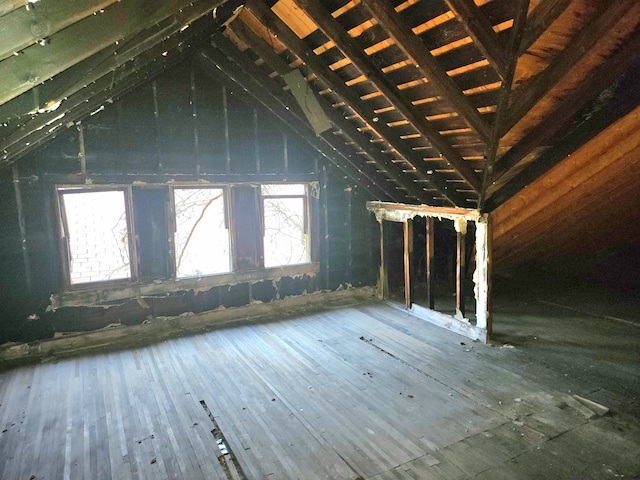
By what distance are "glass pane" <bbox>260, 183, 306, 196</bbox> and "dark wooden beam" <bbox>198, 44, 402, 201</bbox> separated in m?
0.59

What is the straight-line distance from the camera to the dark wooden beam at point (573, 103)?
3.08 meters

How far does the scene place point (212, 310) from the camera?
18.5ft

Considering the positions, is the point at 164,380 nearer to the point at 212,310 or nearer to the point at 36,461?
the point at 36,461

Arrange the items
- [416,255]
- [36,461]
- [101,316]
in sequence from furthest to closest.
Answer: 1. [416,255]
2. [101,316]
3. [36,461]

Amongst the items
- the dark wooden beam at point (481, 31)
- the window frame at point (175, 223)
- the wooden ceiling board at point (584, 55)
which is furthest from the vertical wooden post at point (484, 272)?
the window frame at point (175, 223)

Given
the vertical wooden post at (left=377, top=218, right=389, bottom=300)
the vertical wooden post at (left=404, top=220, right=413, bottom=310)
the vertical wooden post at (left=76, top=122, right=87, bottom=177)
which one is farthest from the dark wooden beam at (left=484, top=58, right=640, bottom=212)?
the vertical wooden post at (left=76, top=122, right=87, bottom=177)

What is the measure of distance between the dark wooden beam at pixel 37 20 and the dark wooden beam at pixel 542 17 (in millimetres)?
2396

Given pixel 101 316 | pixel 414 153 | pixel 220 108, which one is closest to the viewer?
pixel 414 153

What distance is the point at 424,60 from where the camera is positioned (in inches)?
121

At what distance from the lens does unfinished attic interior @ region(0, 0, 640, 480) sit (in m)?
2.78

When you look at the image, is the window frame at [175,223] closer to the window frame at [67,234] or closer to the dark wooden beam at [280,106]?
the window frame at [67,234]

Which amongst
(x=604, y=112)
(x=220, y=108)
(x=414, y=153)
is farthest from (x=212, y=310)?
(x=604, y=112)

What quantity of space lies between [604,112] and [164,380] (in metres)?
4.51

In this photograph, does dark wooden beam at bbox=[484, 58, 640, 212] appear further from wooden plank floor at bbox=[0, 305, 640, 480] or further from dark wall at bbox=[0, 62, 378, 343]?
dark wall at bbox=[0, 62, 378, 343]
